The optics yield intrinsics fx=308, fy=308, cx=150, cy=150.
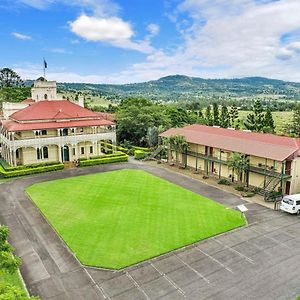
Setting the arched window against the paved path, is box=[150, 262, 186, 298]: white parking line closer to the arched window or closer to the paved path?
the paved path

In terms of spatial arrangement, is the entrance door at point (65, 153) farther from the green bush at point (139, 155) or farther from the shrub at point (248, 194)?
the shrub at point (248, 194)

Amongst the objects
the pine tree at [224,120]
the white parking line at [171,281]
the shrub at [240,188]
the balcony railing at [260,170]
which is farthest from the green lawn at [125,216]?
the pine tree at [224,120]

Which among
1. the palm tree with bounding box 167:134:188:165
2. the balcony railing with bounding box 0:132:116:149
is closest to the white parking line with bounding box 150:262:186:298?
the palm tree with bounding box 167:134:188:165

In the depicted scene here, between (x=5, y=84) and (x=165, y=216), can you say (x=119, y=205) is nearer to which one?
(x=165, y=216)

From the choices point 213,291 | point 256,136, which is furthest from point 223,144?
point 213,291

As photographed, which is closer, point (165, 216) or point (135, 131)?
point (165, 216)

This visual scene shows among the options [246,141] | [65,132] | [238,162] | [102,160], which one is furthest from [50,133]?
[246,141]
